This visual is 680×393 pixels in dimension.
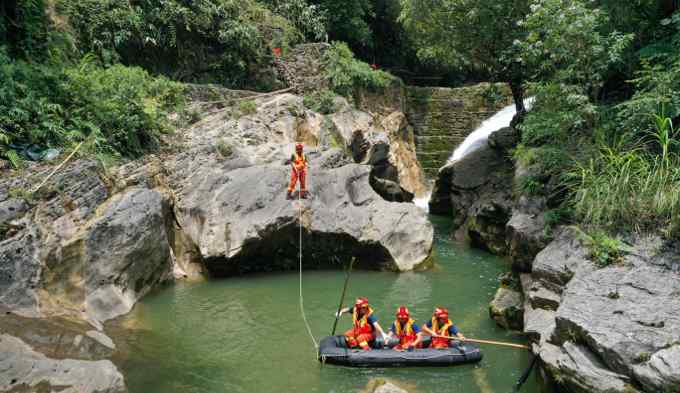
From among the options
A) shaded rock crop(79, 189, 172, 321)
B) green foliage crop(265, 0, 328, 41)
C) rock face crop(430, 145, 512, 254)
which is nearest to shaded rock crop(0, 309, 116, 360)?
shaded rock crop(79, 189, 172, 321)

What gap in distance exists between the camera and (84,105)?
12258 millimetres

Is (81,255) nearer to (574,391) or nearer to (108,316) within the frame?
(108,316)

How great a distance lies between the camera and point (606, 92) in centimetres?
1073

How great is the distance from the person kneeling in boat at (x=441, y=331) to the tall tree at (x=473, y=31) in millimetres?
9015

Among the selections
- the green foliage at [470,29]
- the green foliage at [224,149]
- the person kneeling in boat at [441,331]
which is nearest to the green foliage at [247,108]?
the green foliage at [224,149]

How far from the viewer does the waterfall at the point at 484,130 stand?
22.0m

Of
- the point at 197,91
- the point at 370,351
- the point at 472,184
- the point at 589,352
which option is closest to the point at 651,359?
the point at 589,352

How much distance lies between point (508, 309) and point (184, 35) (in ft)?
47.9

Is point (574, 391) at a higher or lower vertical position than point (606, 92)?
lower

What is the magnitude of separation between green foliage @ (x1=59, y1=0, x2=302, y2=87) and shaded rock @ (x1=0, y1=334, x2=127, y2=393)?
37.3ft

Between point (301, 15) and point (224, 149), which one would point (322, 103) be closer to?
point (224, 149)

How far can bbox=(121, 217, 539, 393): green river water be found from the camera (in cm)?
723

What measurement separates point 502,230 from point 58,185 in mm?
11570

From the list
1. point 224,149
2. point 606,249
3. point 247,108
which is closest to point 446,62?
point 247,108
